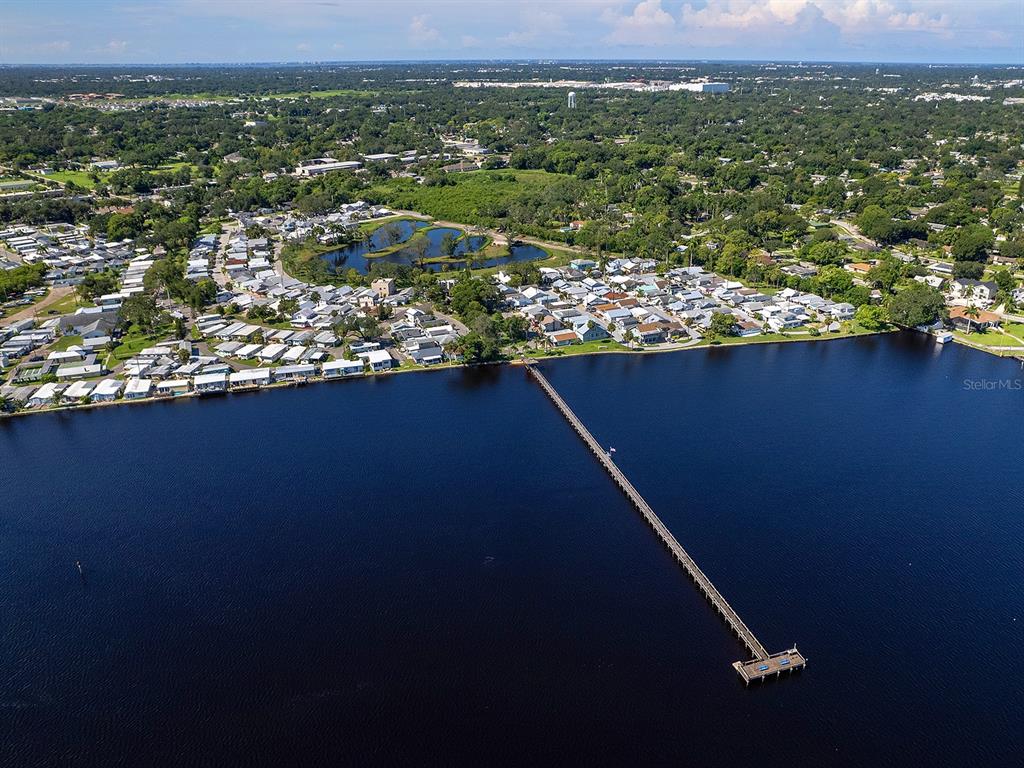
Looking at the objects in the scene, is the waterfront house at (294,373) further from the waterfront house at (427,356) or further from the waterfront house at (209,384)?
the waterfront house at (427,356)

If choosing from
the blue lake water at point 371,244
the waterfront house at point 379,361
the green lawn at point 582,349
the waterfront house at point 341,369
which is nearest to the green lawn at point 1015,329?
the green lawn at point 582,349

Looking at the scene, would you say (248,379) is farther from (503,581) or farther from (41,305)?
(41,305)

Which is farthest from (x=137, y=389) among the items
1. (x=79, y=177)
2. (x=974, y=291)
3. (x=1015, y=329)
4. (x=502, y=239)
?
(x=79, y=177)

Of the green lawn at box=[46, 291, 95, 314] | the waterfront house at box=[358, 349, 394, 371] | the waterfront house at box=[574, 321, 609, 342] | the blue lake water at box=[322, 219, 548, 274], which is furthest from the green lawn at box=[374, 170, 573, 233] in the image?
the green lawn at box=[46, 291, 95, 314]

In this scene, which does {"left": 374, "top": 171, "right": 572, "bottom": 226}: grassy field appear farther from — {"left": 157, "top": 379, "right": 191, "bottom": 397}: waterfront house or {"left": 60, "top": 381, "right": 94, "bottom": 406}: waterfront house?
{"left": 60, "top": 381, "right": 94, "bottom": 406}: waterfront house

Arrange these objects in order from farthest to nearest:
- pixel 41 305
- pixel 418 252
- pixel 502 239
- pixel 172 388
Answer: pixel 502 239 < pixel 418 252 < pixel 41 305 < pixel 172 388
